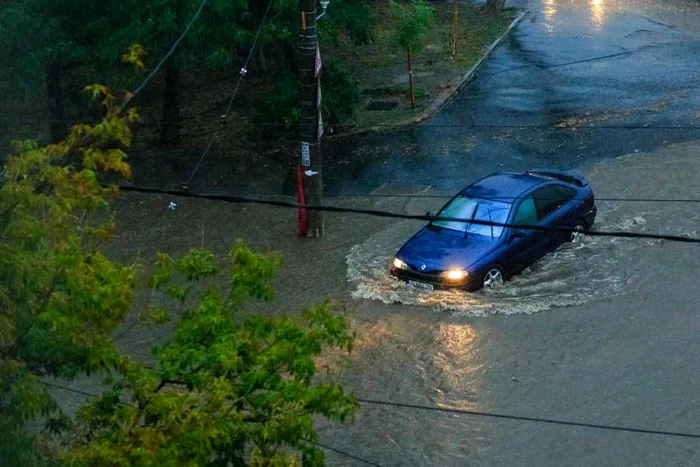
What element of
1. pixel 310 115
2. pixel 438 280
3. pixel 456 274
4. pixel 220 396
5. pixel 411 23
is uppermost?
pixel 411 23

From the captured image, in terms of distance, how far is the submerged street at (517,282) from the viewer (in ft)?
40.2

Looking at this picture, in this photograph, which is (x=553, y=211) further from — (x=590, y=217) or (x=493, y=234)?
(x=493, y=234)

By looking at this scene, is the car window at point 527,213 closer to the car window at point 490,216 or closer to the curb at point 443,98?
the car window at point 490,216

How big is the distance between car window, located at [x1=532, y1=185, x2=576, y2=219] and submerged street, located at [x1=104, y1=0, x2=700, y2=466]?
2.41 ft

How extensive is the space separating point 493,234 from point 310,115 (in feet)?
12.4

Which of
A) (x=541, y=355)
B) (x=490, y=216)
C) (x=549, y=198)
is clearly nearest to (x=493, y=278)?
(x=490, y=216)

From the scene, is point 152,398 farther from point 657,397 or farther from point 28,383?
point 657,397

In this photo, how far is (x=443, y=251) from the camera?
51.6ft

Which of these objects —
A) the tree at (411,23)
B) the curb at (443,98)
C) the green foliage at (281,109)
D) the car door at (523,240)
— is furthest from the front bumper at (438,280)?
the tree at (411,23)

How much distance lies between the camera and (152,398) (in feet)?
23.8

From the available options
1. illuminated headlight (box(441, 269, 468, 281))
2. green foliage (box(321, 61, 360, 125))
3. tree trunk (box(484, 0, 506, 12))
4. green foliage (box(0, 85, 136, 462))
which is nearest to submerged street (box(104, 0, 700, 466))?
illuminated headlight (box(441, 269, 468, 281))

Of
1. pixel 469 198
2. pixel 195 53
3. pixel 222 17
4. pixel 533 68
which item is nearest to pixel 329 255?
pixel 469 198

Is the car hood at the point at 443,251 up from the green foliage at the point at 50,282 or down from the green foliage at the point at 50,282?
down

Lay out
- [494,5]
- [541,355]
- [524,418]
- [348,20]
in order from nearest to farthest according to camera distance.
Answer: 1. [524,418]
2. [541,355]
3. [348,20]
4. [494,5]
